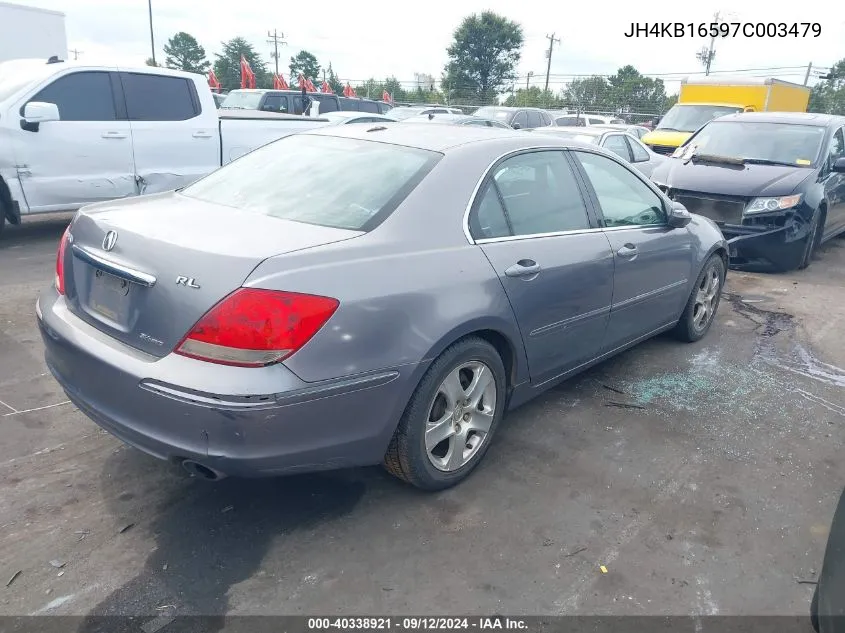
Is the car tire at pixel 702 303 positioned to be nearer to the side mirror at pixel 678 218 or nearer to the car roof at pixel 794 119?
the side mirror at pixel 678 218

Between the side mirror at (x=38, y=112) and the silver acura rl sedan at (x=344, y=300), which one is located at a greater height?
the side mirror at (x=38, y=112)

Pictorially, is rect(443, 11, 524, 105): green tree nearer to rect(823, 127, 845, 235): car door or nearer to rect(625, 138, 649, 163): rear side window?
rect(625, 138, 649, 163): rear side window

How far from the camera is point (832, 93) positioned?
164ft

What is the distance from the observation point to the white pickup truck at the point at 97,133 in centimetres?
705

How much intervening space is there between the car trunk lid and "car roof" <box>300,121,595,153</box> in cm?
89

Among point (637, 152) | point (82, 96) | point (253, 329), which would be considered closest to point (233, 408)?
point (253, 329)

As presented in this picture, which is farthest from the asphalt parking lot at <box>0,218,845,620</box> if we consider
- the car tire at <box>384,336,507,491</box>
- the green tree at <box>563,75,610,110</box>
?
the green tree at <box>563,75,610,110</box>

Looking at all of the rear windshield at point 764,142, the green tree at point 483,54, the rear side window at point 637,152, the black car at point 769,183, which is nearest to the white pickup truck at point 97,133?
the black car at point 769,183

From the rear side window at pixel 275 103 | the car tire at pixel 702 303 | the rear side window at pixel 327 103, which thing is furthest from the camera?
the rear side window at pixel 327 103

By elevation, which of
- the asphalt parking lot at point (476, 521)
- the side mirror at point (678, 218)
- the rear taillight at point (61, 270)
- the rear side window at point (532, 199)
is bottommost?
the asphalt parking lot at point (476, 521)

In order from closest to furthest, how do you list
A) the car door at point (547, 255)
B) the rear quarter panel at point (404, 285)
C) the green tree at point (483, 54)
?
the rear quarter panel at point (404, 285), the car door at point (547, 255), the green tree at point (483, 54)

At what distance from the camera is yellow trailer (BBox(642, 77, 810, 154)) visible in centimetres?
1527

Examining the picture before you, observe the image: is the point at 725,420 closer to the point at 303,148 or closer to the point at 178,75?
the point at 303,148

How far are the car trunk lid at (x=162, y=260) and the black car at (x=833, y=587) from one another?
1.95 m
